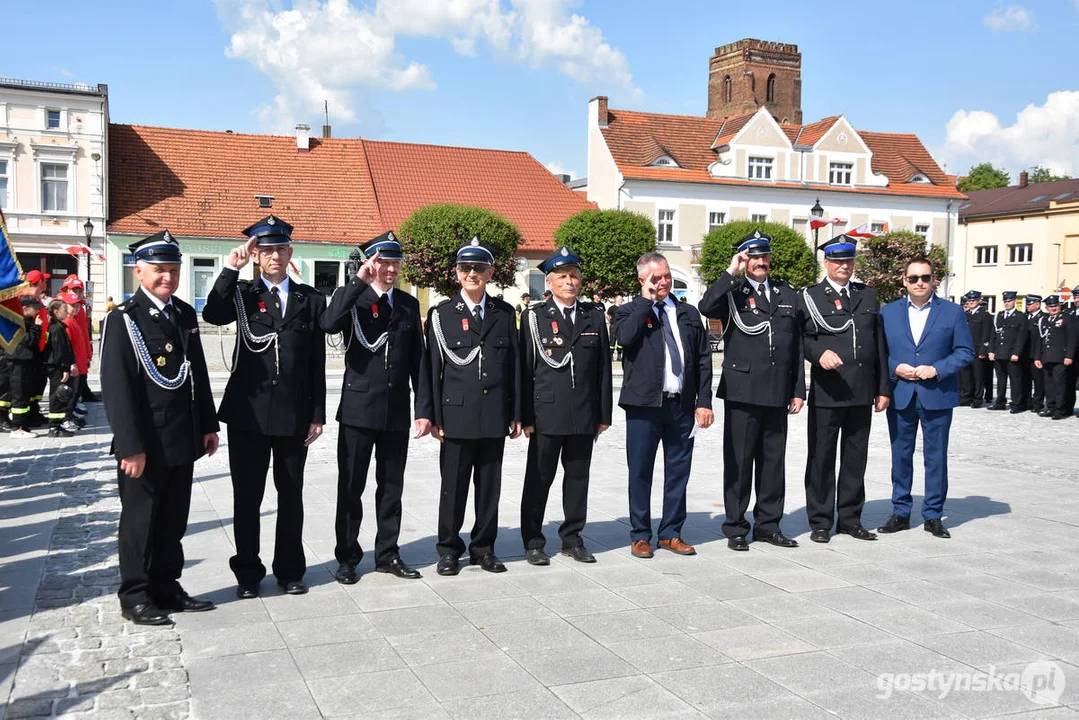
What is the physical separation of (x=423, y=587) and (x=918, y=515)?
172 inches

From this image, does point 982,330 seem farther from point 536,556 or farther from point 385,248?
point 385,248

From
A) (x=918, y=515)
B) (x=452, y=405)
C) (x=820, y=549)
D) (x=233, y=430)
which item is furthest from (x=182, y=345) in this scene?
(x=918, y=515)

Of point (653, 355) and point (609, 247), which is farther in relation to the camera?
point (609, 247)

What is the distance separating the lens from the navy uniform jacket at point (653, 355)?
6.70 meters

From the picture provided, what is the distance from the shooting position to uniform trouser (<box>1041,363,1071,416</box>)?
16.4 metres

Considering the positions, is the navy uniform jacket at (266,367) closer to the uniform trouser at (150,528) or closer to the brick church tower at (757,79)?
the uniform trouser at (150,528)

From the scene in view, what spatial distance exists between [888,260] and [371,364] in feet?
123

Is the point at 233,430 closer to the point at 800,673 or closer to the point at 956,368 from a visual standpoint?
the point at 800,673

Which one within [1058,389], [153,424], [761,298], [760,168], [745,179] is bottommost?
[1058,389]

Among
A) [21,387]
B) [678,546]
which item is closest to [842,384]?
[678,546]

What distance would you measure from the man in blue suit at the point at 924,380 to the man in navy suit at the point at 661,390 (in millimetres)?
1727

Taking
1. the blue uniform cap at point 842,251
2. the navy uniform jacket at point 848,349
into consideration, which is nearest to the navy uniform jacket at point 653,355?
the navy uniform jacket at point 848,349

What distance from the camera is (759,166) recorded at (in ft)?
156

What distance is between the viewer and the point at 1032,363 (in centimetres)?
1753
